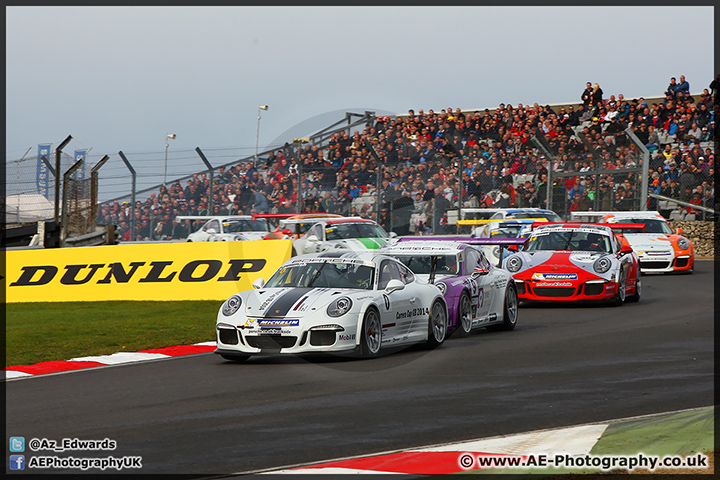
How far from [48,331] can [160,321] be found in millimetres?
1689

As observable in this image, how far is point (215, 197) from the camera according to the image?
27.6 meters

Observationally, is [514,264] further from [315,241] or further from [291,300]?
[315,241]

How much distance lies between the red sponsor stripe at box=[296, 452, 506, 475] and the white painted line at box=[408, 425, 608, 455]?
0.45ft

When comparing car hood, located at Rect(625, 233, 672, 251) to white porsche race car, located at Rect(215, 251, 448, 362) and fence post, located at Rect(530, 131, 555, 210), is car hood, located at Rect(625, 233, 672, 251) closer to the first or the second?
fence post, located at Rect(530, 131, 555, 210)

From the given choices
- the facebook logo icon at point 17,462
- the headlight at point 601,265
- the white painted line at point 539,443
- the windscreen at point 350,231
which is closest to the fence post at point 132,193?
the windscreen at point 350,231

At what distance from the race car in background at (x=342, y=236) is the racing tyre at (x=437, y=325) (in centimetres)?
1075

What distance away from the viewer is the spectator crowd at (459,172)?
84.9 ft

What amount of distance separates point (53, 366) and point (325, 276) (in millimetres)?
3100

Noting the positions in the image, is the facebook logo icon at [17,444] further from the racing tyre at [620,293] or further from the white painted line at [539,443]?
the racing tyre at [620,293]

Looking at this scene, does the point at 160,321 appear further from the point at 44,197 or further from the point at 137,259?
the point at 44,197

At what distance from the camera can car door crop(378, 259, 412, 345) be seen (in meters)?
10.4

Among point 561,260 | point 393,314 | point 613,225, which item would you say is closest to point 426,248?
point 393,314

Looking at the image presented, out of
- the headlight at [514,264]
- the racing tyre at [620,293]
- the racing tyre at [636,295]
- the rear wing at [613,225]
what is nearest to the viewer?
the racing tyre at [620,293]

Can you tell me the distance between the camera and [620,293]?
51.9ft
